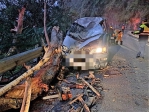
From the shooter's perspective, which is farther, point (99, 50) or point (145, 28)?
point (145, 28)

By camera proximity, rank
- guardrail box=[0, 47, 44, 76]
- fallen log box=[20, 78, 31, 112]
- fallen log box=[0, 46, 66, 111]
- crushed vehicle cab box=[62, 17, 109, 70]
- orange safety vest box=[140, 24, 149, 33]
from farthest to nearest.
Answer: orange safety vest box=[140, 24, 149, 33] < crushed vehicle cab box=[62, 17, 109, 70] < guardrail box=[0, 47, 44, 76] < fallen log box=[0, 46, 66, 111] < fallen log box=[20, 78, 31, 112]

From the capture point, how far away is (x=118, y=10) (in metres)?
26.1

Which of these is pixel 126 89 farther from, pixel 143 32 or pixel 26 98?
pixel 143 32

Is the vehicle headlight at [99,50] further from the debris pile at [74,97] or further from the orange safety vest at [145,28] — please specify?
the orange safety vest at [145,28]

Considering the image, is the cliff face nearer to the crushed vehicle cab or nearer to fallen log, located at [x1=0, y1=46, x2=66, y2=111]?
the crushed vehicle cab

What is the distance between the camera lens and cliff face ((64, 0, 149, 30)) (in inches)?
873

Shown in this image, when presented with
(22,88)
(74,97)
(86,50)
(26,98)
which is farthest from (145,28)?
(26,98)

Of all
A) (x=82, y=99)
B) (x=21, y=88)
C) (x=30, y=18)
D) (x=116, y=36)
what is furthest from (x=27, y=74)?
(x=116, y=36)

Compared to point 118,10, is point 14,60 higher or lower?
lower

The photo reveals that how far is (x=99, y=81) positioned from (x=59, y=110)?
2.01m

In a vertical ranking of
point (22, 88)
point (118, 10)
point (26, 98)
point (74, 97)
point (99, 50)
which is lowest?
point (74, 97)

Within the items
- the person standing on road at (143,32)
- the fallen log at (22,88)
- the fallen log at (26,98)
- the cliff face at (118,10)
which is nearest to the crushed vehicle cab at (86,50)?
the fallen log at (22,88)

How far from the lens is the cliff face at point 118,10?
2217 centimetres

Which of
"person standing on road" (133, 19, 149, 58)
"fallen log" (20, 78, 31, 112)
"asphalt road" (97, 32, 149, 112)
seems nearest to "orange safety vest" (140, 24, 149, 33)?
"person standing on road" (133, 19, 149, 58)
